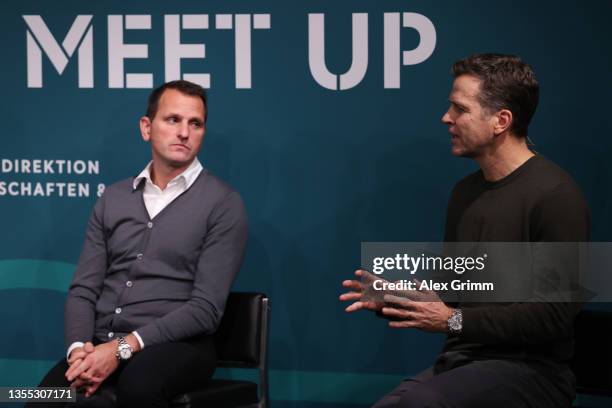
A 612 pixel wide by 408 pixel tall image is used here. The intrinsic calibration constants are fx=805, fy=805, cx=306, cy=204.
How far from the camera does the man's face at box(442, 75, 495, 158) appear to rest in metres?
2.80

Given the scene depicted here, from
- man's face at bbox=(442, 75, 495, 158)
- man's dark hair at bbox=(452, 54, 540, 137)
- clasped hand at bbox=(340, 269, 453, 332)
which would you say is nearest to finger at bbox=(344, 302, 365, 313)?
clasped hand at bbox=(340, 269, 453, 332)

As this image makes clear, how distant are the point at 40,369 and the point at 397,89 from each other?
7.55ft

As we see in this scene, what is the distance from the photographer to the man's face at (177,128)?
Result: 10.5 ft

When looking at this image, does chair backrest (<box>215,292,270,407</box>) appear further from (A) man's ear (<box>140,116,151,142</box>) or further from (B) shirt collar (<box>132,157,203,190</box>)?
(A) man's ear (<box>140,116,151,142</box>)

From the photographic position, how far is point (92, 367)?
9.44 feet

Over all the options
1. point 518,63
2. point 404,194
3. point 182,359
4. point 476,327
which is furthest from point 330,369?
point 518,63

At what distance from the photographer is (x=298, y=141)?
388cm

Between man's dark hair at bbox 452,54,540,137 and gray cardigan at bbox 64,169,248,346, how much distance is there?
1054 millimetres

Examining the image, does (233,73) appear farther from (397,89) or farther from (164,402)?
(164,402)

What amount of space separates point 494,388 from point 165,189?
4.95ft

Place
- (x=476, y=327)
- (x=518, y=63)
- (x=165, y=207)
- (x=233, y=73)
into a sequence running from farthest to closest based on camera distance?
(x=233, y=73) < (x=165, y=207) < (x=518, y=63) < (x=476, y=327)

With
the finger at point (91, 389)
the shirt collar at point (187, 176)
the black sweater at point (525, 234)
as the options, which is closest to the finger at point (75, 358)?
the finger at point (91, 389)

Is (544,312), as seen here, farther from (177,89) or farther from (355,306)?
(177,89)

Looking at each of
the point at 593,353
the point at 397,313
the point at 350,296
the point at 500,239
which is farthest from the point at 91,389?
the point at 593,353
